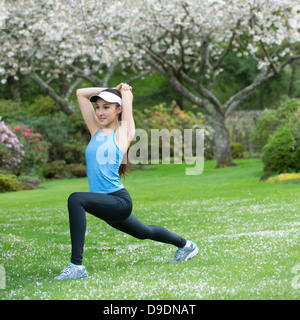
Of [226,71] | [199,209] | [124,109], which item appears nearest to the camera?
[124,109]

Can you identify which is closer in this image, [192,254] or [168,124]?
[192,254]

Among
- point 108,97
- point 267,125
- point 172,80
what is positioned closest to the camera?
point 108,97

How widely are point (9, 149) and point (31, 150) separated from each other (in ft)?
5.22

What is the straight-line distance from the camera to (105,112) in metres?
5.39

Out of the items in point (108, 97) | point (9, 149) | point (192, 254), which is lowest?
point (192, 254)

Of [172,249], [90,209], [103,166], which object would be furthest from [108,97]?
[172,249]

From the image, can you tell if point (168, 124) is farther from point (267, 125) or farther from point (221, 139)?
point (267, 125)

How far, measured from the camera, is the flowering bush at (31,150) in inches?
795

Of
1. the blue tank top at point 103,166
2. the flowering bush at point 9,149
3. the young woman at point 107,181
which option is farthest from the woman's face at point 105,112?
the flowering bush at point 9,149

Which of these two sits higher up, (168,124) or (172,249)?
(168,124)
